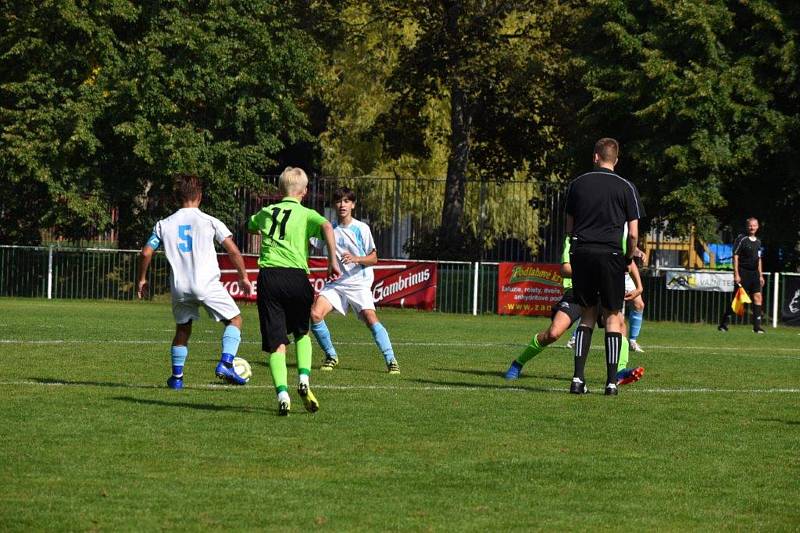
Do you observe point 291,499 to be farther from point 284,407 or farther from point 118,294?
point 118,294

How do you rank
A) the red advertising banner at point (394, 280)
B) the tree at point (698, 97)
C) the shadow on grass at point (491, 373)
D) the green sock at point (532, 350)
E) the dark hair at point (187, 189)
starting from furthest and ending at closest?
the tree at point (698, 97) → the red advertising banner at point (394, 280) → the shadow on grass at point (491, 373) → the green sock at point (532, 350) → the dark hair at point (187, 189)

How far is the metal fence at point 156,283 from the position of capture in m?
34.6

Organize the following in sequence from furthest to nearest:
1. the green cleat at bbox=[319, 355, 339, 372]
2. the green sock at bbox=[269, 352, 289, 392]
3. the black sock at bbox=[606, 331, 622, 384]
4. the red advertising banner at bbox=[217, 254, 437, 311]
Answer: the red advertising banner at bbox=[217, 254, 437, 311]
the green cleat at bbox=[319, 355, 339, 372]
the black sock at bbox=[606, 331, 622, 384]
the green sock at bbox=[269, 352, 289, 392]

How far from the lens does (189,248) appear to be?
A: 12.4 meters

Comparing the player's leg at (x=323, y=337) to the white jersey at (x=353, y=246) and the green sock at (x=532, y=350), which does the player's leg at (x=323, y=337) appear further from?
the green sock at (x=532, y=350)

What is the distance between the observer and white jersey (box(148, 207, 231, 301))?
12336 millimetres

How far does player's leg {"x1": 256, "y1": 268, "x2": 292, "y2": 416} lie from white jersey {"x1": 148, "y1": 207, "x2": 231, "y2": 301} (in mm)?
1563

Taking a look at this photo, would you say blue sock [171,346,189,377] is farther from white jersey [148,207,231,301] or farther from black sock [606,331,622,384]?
black sock [606,331,622,384]

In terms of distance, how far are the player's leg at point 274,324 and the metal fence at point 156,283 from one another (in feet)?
79.0

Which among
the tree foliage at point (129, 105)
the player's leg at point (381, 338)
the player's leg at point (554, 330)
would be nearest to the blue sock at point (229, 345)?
the player's leg at point (381, 338)

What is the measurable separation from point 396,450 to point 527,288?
26.3 metres

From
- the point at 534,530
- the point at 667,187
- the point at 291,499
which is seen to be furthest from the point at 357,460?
the point at 667,187

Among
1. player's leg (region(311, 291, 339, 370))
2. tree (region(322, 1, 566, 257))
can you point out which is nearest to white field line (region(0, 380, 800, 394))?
player's leg (region(311, 291, 339, 370))

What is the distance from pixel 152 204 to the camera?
1620 inches
